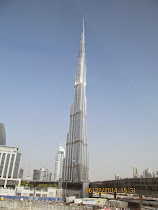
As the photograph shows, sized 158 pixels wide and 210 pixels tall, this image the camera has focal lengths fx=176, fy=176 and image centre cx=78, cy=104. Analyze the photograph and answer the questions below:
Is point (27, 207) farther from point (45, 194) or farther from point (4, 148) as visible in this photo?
point (4, 148)

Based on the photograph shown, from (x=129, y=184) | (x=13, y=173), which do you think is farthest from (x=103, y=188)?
(x=13, y=173)

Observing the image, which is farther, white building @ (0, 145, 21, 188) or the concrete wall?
white building @ (0, 145, 21, 188)

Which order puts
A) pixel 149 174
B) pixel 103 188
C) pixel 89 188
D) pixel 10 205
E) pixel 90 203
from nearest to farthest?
pixel 10 205 < pixel 90 203 < pixel 103 188 < pixel 89 188 < pixel 149 174

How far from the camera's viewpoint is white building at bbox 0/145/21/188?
135 meters

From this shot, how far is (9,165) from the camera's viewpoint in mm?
138625

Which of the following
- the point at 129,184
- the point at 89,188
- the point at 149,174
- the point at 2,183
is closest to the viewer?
the point at 129,184

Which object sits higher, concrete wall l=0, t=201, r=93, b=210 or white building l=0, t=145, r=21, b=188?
white building l=0, t=145, r=21, b=188

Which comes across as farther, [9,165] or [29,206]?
[9,165]

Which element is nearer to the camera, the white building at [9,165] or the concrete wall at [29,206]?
the concrete wall at [29,206]

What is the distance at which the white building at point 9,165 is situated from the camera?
444 feet

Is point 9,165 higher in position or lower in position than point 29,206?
higher

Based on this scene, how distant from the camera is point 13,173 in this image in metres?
138

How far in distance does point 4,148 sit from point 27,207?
106305 mm

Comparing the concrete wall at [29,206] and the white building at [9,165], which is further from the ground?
the white building at [9,165]
